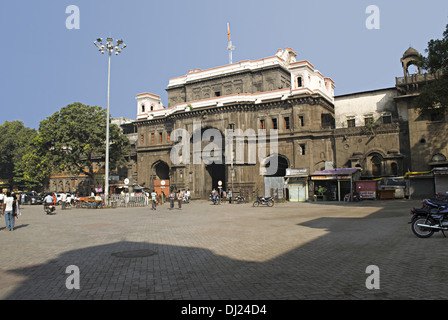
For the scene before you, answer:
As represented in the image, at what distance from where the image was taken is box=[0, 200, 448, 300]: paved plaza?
A: 18.7 ft

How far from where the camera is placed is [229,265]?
770 centimetres

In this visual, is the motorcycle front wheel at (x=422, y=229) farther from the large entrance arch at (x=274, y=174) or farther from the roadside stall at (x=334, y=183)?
the large entrance arch at (x=274, y=174)

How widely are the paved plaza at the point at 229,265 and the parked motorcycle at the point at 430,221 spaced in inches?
10.9

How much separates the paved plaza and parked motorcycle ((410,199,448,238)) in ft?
0.91

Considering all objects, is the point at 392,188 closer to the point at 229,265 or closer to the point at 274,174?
the point at 274,174

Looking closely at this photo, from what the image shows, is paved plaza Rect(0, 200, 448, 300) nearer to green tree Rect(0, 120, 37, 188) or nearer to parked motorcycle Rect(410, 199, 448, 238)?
parked motorcycle Rect(410, 199, 448, 238)

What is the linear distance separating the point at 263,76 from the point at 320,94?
303 inches

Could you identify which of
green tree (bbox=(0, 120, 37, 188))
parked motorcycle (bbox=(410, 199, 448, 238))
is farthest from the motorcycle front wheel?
green tree (bbox=(0, 120, 37, 188))

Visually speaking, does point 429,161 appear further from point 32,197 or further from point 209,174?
point 32,197

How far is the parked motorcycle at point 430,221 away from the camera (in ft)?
34.1

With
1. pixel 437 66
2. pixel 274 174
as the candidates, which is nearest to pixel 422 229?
pixel 437 66

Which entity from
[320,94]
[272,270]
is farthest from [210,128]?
[272,270]

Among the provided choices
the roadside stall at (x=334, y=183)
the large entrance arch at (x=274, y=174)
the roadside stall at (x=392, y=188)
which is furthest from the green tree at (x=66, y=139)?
the roadside stall at (x=392, y=188)

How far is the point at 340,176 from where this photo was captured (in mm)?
32312
